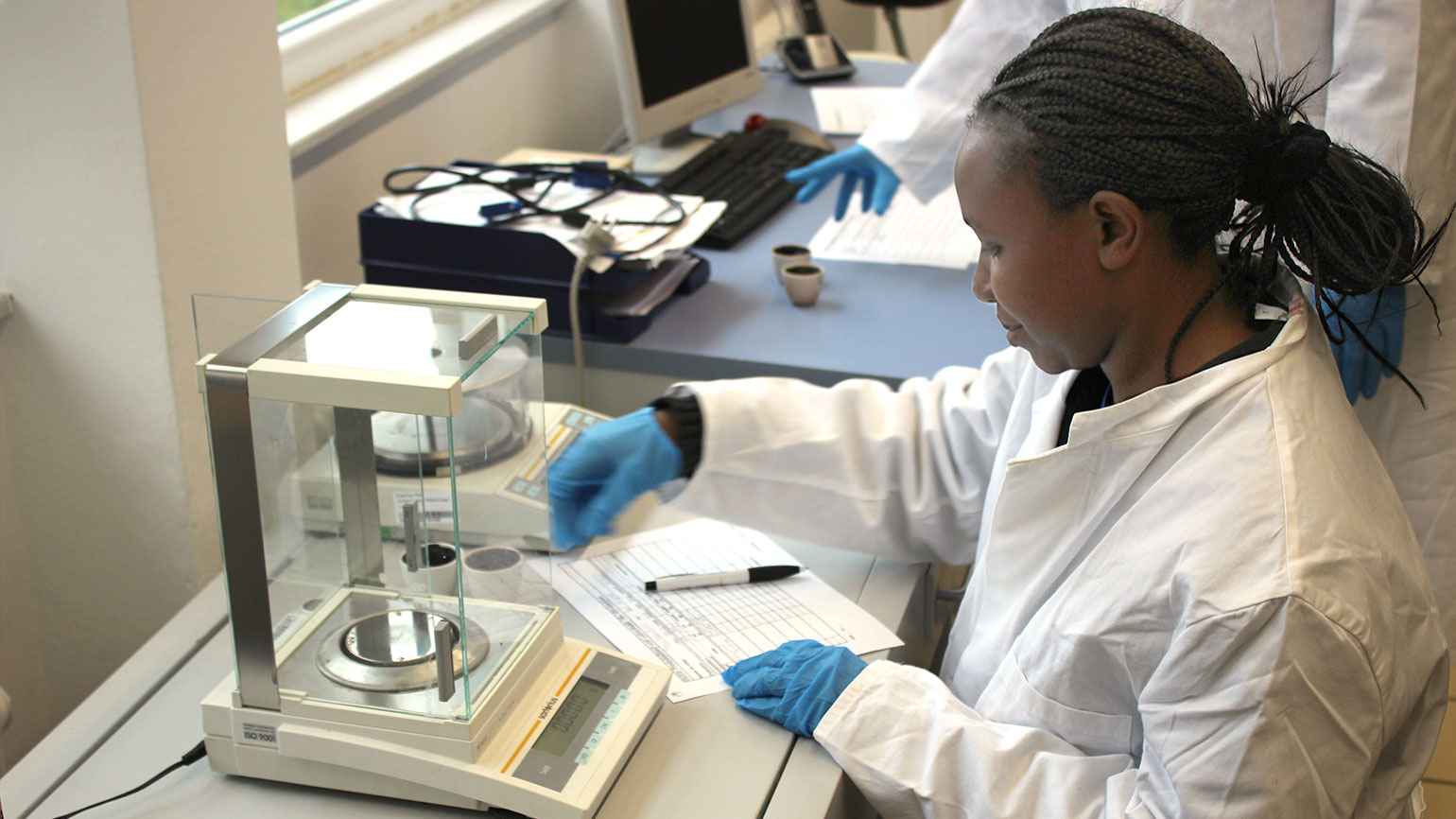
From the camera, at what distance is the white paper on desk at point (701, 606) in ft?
3.67

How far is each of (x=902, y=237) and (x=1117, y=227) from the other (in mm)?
1144

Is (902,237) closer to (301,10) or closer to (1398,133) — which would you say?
(1398,133)

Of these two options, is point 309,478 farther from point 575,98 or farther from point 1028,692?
point 575,98

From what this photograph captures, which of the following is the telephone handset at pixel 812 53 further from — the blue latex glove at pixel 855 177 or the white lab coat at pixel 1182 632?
the white lab coat at pixel 1182 632

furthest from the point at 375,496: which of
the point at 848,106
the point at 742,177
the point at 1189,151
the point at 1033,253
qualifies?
the point at 848,106

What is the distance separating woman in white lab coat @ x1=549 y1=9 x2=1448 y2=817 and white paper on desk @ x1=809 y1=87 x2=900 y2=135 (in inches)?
60.5

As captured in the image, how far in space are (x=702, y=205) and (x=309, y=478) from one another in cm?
94

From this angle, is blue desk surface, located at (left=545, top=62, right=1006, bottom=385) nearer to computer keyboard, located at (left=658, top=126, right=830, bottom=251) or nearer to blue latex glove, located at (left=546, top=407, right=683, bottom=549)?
computer keyboard, located at (left=658, top=126, right=830, bottom=251)

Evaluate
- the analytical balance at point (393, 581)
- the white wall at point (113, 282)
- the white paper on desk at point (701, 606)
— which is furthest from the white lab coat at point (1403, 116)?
the white wall at point (113, 282)

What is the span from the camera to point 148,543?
50.5 inches


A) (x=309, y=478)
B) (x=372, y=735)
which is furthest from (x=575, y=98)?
(x=372, y=735)

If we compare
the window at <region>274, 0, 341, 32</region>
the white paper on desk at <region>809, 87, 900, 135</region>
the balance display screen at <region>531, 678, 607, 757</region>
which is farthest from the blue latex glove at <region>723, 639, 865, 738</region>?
the white paper on desk at <region>809, 87, 900, 135</region>

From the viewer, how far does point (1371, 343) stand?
1353 millimetres

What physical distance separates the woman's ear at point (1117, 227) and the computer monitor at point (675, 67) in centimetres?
141
